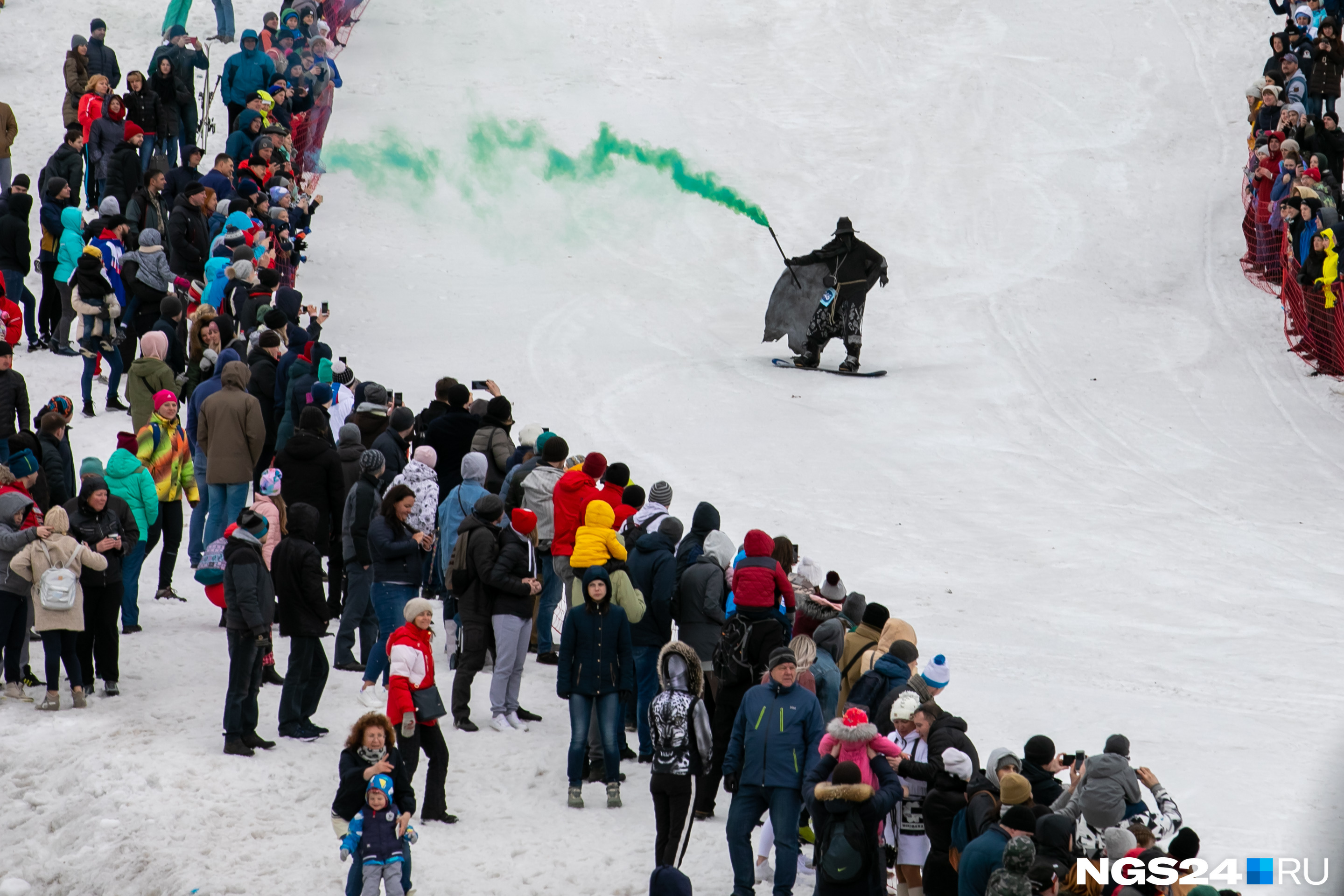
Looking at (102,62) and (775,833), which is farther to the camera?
(102,62)

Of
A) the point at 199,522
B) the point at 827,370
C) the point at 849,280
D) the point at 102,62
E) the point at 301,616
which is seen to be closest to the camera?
the point at 301,616

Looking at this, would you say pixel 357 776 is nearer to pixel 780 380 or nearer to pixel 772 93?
pixel 780 380

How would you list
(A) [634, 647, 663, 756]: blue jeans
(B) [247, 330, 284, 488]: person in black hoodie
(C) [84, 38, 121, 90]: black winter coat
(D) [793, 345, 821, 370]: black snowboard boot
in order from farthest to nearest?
1. (C) [84, 38, 121, 90]: black winter coat
2. (D) [793, 345, 821, 370]: black snowboard boot
3. (B) [247, 330, 284, 488]: person in black hoodie
4. (A) [634, 647, 663, 756]: blue jeans

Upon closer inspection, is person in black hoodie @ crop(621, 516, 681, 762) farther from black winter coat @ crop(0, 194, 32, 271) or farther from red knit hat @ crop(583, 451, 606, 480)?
black winter coat @ crop(0, 194, 32, 271)

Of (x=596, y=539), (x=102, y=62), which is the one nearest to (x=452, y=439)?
(x=596, y=539)

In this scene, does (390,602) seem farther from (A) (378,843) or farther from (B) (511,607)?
(A) (378,843)

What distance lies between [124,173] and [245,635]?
9653mm

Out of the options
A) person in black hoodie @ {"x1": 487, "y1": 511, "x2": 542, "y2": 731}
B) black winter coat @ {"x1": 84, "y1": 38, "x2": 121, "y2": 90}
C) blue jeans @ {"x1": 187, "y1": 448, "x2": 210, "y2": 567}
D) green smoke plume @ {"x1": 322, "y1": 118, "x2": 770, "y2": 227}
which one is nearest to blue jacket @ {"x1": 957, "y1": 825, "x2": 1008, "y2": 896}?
person in black hoodie @ {"x1": 487, "y1": 511, "x2": 542, "y2": 731}

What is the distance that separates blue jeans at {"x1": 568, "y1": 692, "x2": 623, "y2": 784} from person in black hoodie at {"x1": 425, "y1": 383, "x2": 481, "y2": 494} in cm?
314

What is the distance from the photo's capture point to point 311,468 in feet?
35.8

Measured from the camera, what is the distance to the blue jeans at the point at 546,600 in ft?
35.0

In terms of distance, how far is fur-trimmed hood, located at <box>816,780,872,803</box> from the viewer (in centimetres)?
728

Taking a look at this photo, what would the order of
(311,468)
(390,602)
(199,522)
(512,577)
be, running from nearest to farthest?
(512,577) < (390,602) < (311,468) < (199,522)

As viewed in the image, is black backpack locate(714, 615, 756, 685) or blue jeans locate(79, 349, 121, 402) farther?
blue jeans locate(79, 349, 121, 402)
